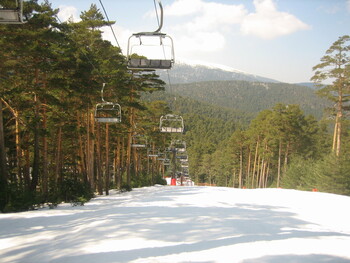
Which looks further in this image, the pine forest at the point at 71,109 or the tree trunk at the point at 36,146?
the tree trunk at the point at 36,146

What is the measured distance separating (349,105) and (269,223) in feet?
105

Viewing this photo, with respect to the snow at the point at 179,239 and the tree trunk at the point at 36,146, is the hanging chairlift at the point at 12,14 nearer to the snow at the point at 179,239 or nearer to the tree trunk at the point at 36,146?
the snow at the point at 179,239

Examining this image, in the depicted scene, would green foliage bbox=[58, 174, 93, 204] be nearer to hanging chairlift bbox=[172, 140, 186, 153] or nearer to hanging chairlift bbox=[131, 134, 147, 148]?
hanging chairlift bbox=[131, 134, 147, 148]

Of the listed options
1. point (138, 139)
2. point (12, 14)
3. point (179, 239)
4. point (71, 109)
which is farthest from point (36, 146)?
point (138, 139)

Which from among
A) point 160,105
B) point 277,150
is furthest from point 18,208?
point 277,150

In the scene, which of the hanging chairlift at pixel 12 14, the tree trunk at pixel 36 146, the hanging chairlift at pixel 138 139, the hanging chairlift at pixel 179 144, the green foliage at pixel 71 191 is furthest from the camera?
the hanging chairlift at pixel 179 144

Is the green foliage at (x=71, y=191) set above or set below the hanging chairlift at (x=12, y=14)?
below

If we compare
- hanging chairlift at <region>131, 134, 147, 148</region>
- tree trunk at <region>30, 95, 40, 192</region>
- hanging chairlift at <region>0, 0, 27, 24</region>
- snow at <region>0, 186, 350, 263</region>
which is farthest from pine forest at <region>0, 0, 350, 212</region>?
hanging chairlift at <region>0, 0, 27, 24</region>

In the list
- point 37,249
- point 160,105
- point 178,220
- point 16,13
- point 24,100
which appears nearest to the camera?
point 16,13

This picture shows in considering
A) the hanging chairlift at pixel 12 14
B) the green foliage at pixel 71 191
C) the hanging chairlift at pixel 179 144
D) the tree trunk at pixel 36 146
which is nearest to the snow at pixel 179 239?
the hanging chairlift at pixel 12 14

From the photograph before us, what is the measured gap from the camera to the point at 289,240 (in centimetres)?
606

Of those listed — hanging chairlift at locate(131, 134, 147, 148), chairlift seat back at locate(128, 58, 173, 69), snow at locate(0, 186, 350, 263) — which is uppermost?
chairlift seat back at locate(128, 58, 173, 69)

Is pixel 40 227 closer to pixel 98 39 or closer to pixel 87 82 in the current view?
pixel 87 82

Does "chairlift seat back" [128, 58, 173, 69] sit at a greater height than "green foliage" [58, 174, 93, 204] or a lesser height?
greater
